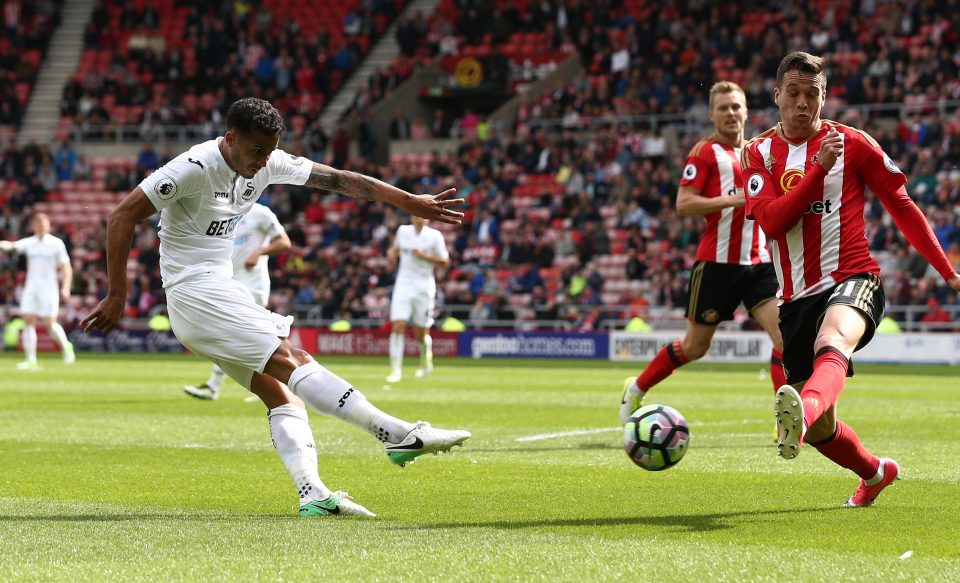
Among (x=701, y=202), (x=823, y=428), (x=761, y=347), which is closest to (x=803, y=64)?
(x=823, y=428)

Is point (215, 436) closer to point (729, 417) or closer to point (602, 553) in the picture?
point (729, 417)

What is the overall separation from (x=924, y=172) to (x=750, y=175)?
2291cm

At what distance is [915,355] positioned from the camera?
25453mm

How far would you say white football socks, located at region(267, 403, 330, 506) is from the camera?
6484 mm

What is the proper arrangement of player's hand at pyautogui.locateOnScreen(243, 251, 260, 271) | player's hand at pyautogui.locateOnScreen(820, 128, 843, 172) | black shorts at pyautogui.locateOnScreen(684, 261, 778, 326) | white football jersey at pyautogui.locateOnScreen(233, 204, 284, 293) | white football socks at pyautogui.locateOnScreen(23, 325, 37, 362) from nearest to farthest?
player's hand at pyautogui.locateOnScreen(820, 128, 843, 172) → black shorts at pyautogui.locateOnScreen(684, 261, 778, 326) → player's hand at pyautogui.locateOnScreen(243, 251, 260, 271) → white football jersey at pyautogui.locateOnScreen(233, 204, 284, 293) → white football socks at pyautogui.locateOnScreen(23, 325, 37, 362)

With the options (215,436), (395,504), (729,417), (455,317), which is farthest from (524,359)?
(395,504)

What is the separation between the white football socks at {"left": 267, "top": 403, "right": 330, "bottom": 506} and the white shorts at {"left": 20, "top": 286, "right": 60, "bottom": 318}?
17.3 m

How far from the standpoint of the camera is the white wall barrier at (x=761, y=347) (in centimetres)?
2519

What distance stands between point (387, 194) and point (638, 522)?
216cm

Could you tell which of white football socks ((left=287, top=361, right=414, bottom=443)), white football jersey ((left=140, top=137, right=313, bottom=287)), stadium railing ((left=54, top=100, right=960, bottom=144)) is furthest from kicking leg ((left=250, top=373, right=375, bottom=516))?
stadium railing ((left=54, top=100, right=960, bottom=144))

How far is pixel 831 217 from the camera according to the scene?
254 inches

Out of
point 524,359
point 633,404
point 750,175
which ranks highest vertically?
point 750,175

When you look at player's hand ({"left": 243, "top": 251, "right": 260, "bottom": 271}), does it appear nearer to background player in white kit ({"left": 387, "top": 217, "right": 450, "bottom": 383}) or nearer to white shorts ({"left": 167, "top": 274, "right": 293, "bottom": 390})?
background player in white kit ({"left": 387, "top": 217, "right": 450, "bottom": 383})

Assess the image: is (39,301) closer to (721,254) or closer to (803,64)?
(721,254)
